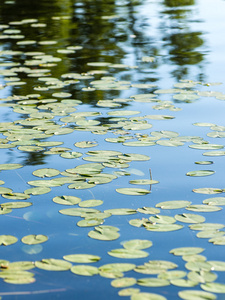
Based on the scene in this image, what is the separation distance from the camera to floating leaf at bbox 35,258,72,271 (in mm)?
1772

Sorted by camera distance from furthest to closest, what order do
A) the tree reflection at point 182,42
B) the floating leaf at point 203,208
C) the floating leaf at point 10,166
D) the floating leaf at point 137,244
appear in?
the tree reflection at point 182,42, the floating leaf at point 10,166, the floating leaf at point 203,208, the floating leaf at point 137,244

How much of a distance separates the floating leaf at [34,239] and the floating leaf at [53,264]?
0.50 feet

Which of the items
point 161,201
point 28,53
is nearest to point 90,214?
point 161,201

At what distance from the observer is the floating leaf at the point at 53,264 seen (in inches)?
69.8

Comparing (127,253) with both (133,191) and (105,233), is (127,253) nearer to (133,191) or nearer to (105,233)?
(105,233)

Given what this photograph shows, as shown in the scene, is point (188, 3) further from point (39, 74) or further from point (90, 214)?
point (90, 214)

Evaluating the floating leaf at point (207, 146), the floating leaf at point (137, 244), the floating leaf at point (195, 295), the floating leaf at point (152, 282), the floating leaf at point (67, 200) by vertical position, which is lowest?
the floating leaf at point (195, 295)

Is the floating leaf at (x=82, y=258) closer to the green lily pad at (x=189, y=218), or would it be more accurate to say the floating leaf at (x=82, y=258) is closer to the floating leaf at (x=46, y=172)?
the green lily pad at (x=189, y=218)

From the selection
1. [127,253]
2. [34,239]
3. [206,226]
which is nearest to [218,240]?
[206,226]

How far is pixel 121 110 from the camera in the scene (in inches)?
133

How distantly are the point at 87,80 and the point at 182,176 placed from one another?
1807mm

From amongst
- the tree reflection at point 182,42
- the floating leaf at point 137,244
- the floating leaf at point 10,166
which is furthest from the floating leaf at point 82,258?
the tree reflection at point 182,42

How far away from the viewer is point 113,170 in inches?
99.7

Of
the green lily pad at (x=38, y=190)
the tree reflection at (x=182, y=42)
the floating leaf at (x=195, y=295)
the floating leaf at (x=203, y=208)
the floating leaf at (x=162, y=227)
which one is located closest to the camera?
the floating leaf at (x=195, y=295)
